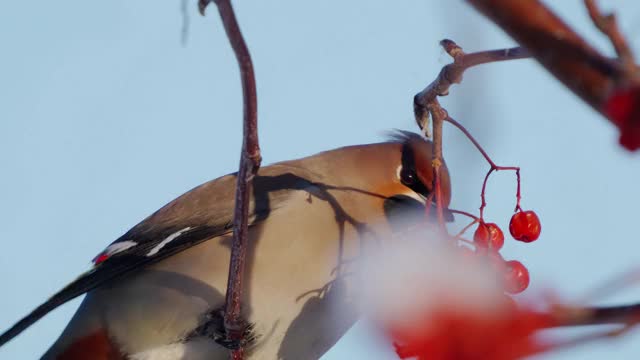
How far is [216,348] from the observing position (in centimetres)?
273

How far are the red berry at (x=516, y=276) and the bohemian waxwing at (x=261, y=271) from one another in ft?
2.54

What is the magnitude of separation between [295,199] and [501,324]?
2170 millimetres

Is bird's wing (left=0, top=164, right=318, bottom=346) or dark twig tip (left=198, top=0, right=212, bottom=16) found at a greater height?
dark twig tip (left=198, top=0, right=212, bottom=16)

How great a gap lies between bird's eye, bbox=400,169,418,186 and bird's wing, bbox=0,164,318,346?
32 cm

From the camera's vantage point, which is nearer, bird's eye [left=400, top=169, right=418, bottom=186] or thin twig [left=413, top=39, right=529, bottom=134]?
thin twig [left=413, top=39, right=529, bottom=134]

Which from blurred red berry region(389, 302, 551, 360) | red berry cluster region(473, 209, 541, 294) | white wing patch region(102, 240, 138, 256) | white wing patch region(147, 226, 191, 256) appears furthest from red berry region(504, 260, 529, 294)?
white wing patch region(102, 240, 138, 256)

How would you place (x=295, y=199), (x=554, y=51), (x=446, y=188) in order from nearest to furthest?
1. (x=554, y=51)
2. (x=446, y=188)
3. (x=295, y=199)

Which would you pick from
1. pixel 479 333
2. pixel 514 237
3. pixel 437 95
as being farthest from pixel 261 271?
pixel 479 333

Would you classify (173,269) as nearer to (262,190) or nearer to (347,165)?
(262,190)

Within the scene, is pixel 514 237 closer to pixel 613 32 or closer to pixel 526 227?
pixel 526 227

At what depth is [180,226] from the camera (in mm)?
3043

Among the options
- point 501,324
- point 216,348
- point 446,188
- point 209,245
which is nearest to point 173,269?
point 209,245

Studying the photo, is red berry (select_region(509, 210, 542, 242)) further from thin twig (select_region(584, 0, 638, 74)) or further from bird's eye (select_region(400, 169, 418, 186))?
thin twig (select_region(584, 0, 638, 74))

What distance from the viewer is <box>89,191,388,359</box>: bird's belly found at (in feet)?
8.75
